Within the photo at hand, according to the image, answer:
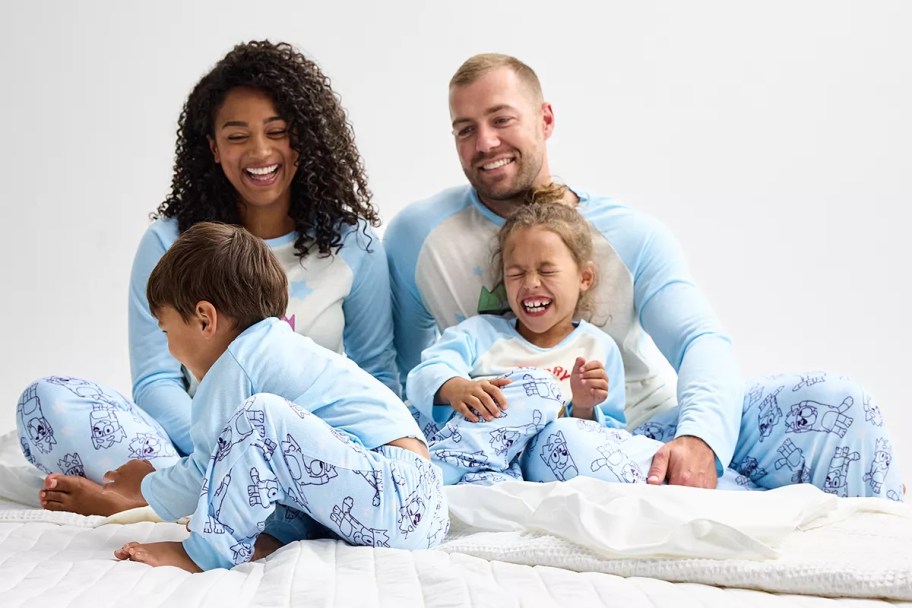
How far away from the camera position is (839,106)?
4262mm

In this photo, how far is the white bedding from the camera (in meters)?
1.66

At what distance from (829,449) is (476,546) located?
0.78 m

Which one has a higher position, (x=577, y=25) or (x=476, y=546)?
(x=577, y=25)

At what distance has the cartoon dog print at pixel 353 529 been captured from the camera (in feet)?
6.09

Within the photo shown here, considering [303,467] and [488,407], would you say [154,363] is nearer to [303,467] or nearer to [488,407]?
[488,407]

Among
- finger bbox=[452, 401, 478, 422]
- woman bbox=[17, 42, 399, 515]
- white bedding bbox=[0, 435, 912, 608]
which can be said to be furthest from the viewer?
woman bbox=[17, 42, 399, 515]

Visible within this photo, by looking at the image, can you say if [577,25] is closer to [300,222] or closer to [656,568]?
[300,222]

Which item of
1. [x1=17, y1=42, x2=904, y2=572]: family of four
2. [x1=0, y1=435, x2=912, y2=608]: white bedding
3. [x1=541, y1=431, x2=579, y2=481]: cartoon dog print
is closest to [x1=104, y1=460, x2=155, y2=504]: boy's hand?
[x1=17, y1=42, x2=904, y2=572]: family of four

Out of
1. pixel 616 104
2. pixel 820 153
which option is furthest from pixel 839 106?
pixel 616 104

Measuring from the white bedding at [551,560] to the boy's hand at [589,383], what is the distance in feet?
1.08

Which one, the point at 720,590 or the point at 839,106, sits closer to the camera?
the point at 720,590

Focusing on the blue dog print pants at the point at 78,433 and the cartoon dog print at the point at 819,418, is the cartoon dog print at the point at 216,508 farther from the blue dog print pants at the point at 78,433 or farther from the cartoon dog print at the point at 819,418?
the cartoon dog print at the point at 819,418

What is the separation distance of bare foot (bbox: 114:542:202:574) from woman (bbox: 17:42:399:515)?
62 cm

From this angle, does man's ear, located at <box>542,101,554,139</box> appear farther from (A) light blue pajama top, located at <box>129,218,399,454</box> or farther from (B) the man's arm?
(A) light blue pajama top, located at <box>129,218,399,454</box>
